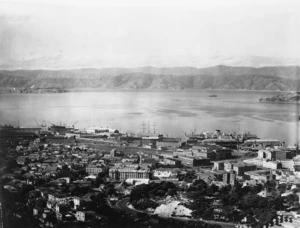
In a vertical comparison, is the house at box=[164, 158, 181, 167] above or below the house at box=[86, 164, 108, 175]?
above

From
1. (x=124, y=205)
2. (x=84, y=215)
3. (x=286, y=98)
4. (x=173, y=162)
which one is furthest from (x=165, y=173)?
(x=286, y=98)

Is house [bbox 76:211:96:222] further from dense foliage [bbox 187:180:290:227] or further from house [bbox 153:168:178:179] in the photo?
dense foliage [bbox 187:180:290:227]

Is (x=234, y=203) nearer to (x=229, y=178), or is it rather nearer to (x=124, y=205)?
(x=229, y=178)

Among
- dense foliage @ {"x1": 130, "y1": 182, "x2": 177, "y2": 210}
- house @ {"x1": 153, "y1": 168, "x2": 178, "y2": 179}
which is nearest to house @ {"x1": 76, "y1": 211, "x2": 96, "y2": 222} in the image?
dense foliage @ {"x1": 130, "y1": 182, "x2": 177, "y2": 210}

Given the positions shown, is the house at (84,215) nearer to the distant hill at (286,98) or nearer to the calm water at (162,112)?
the calm water at (162,112)

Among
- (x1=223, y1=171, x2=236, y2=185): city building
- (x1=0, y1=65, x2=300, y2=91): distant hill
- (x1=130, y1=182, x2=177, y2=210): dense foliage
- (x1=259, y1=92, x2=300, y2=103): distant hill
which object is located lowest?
(x1=130, y1=182, x2=177, y2=210): dense foliage

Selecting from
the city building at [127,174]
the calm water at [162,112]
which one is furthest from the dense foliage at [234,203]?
the calm water at [162,112]

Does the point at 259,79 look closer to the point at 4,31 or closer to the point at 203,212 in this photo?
the point at 203,212

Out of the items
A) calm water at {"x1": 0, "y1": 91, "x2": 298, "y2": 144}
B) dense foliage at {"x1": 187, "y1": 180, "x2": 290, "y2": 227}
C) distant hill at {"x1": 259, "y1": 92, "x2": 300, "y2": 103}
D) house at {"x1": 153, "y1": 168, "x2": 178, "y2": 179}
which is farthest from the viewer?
distant hill at {"x1": 259, "y1": 92, "x2": 300, "y2": 103}
